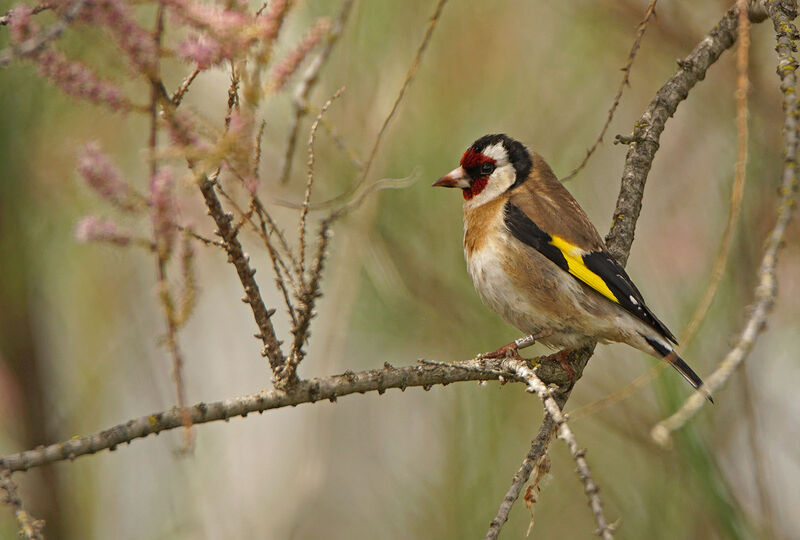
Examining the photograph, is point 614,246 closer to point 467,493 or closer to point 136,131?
point 467,493

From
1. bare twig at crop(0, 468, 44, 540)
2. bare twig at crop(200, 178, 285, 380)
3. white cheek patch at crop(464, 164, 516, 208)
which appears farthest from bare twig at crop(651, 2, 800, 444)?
white cheek patch at crop(464, 164, 516, 208)

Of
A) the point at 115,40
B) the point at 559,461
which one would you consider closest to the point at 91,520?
the point at 559,461

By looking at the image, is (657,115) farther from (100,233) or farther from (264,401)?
(100,233)

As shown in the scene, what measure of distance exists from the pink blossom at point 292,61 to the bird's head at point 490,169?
7.68ft

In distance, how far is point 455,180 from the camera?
3941mm

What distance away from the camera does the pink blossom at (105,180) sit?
136 cm

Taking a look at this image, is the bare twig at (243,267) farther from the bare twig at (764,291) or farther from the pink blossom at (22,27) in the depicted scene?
the bare twig at (764,291)

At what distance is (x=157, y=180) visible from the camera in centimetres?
134

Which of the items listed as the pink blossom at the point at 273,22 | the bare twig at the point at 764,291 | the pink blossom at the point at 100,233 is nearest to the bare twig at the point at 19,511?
the pink blossom at the point at 100,233

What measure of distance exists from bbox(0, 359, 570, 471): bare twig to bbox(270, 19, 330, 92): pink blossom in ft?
2.45

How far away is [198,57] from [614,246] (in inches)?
89.0

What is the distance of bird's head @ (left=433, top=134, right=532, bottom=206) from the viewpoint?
12.9 ft

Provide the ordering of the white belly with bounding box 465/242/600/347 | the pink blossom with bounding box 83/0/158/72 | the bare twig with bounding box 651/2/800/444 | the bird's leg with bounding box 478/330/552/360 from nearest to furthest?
1. the bare twig with bounding box 651/2/800/444
2. the pink blossom with bounding box 83/0/158/72
3. the bird's leg with bounding box 478/330/552/360
4. the white belly with bounding box 465/242/600/347

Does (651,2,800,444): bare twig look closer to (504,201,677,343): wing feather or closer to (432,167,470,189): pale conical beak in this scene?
(504,201,677,343): wing feather
